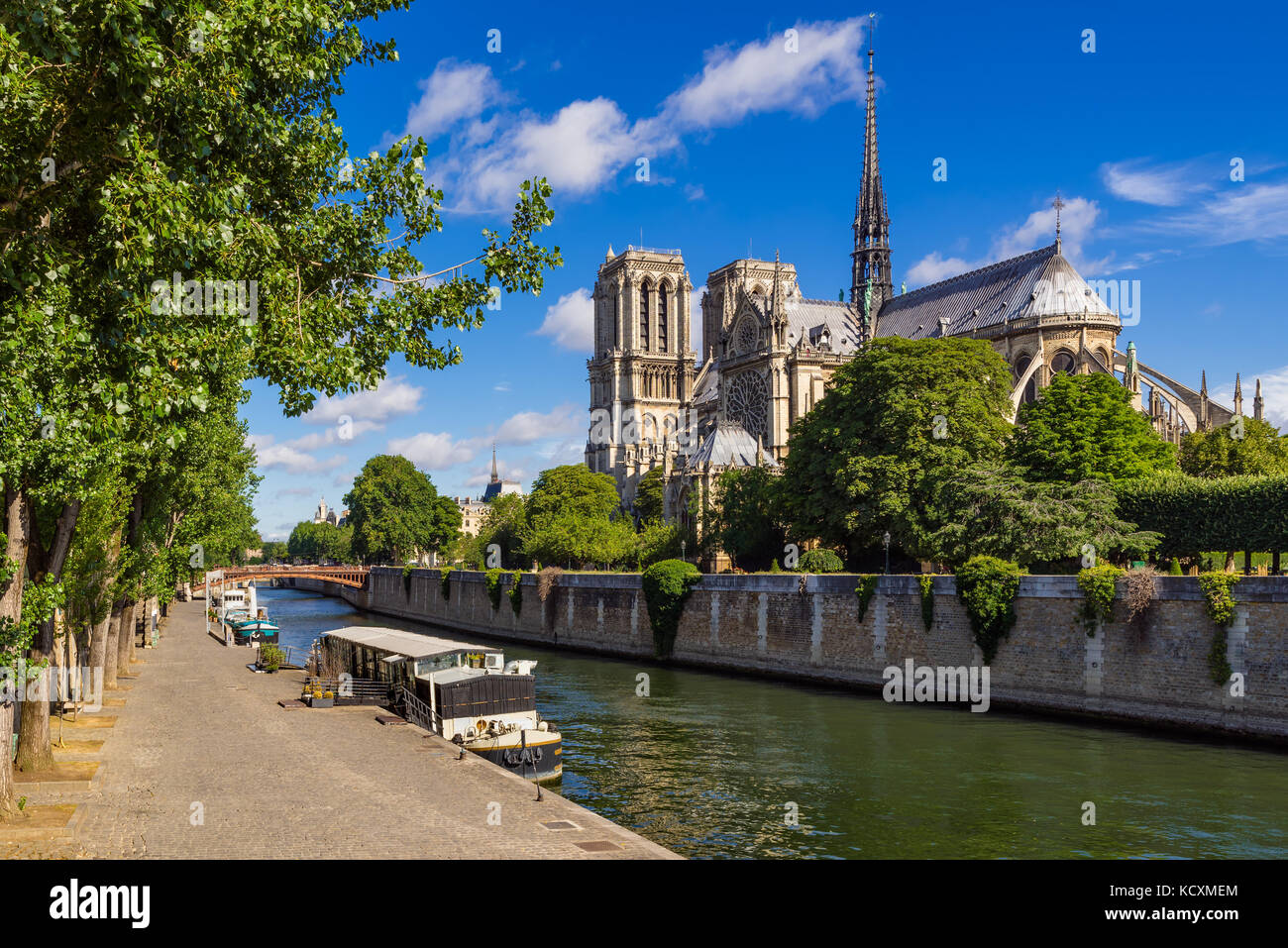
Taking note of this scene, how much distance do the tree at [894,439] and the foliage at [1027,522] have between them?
3.15 metres

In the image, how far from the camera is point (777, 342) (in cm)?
10206

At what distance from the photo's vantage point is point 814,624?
148ft

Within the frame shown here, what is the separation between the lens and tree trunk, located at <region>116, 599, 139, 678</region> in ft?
128

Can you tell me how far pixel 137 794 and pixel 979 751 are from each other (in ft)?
65.6

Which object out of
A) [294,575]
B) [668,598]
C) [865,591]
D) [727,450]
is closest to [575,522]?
[727,450]

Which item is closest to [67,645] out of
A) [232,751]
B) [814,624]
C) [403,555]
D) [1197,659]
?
[232,751]

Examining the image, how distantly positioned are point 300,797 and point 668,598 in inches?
1412

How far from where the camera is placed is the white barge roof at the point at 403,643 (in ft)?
107

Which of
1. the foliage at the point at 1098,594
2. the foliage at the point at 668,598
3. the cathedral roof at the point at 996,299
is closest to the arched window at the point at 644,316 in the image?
the cathedral roof at the point at 996,299

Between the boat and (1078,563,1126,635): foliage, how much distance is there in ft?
53.3

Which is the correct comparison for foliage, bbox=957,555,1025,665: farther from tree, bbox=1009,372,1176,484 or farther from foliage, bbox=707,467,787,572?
foliage, bbox=707,467,787,572

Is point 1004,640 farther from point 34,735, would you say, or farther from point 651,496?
point 651,496
